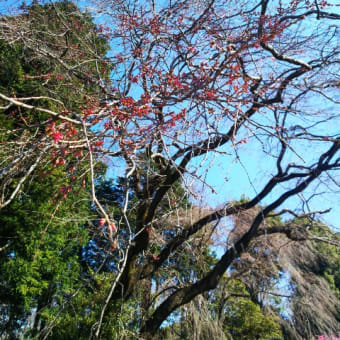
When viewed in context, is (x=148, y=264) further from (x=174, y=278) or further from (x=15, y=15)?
(x=15, y=15)

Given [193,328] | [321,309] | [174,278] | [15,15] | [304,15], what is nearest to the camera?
[304,15]

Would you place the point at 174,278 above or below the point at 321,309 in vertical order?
above

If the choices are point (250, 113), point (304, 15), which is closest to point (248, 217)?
point (250, 113)

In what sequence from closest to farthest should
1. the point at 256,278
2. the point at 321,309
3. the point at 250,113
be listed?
the point at 250,113 → the point at 321,309 → the point at 256,278

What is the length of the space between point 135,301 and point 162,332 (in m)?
0.90

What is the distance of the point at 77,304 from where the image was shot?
4117mm

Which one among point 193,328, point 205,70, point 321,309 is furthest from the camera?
point 321,309

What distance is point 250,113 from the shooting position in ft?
11.0

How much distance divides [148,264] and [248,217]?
2363 millimetres

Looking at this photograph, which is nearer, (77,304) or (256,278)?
(77,304)

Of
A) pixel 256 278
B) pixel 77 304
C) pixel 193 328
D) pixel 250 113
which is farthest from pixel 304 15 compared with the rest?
pixel 256 278

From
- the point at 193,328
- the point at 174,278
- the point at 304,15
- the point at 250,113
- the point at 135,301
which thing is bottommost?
the point at 193,328

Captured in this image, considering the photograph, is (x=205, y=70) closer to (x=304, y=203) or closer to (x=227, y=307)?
(x=304, y=203)

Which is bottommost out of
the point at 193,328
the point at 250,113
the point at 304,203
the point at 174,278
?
the point at 193,328
